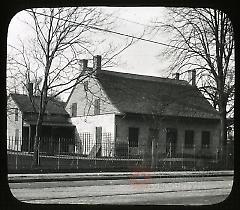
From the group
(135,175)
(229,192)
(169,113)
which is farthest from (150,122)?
(229,192)

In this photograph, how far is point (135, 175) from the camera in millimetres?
3107

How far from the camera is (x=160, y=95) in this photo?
2.85m

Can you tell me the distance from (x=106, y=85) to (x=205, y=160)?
1.01 metres

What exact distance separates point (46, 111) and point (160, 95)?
821 millimetres

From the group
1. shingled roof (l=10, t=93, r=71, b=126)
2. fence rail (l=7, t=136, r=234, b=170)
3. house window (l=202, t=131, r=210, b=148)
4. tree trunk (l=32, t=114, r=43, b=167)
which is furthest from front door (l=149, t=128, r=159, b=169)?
tree trunk (l=32, t=114, r=43, b=167)

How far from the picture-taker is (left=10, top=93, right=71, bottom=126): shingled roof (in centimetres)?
267

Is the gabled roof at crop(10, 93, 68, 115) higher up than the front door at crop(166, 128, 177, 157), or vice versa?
the gabled roof at crop(10, 93, 68, 115)

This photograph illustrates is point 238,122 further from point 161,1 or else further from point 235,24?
point 161,1

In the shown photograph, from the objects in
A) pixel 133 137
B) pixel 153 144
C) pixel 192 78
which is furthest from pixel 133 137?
pixel 192 78

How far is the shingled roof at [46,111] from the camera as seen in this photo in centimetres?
267

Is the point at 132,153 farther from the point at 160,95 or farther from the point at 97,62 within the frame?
the point at 97,62

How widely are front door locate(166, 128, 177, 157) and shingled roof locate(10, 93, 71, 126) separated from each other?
73 centimetres

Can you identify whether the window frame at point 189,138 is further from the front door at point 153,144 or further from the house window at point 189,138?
the front door at point 153,144

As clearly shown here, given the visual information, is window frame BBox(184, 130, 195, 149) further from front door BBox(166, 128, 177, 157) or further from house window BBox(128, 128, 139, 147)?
house window BBox(128, 128, 139, 147)
